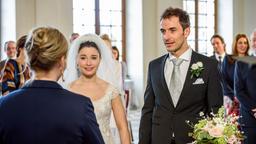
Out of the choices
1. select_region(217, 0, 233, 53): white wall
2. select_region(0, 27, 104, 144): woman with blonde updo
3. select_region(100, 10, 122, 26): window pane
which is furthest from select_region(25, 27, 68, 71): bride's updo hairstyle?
select_region(217, 0, 233, 53): white wall

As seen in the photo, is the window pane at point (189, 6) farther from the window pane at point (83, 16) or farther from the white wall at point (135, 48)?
the window pane at point (83, 16)

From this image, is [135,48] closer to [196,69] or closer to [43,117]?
[196,69]

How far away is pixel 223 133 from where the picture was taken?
8.85 ft

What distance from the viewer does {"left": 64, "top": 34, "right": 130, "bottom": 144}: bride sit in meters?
3.36

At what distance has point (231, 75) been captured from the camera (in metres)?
6.24

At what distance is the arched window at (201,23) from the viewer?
41.4 feet

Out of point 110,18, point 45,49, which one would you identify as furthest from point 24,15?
point 45,49

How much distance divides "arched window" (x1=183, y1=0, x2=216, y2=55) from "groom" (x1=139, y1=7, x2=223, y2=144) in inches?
370

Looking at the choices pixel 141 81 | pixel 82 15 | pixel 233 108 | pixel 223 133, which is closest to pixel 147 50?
pixel 141 81

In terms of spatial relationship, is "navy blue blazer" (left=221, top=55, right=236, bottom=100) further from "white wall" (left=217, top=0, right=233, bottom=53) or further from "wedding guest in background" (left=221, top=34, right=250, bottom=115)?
"white wall" (left=217, top=0, right=233, bottom=53)

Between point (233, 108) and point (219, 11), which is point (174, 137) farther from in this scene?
point (219, 11)

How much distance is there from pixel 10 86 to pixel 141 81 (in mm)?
5822

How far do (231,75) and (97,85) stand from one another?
316 cm

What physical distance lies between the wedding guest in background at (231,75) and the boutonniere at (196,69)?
9.32 feet
